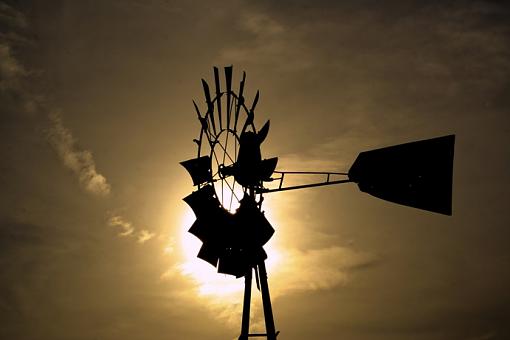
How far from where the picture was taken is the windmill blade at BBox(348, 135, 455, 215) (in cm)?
→ 1334

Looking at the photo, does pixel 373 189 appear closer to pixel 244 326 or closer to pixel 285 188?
pixel 285 188

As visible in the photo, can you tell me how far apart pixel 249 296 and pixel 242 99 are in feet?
11.3

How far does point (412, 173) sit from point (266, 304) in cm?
324

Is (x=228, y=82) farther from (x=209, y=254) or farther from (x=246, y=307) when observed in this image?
(x=246, y=307)

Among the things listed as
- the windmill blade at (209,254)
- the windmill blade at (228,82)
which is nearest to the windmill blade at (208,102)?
the windmill blade at (228,82)

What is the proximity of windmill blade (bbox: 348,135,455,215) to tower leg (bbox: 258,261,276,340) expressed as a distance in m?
2.17

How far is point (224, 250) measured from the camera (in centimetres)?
1414

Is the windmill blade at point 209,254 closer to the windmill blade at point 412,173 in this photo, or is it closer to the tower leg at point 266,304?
the tower leg at point 266,304

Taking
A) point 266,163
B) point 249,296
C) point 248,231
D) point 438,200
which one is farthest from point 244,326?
point 438,200

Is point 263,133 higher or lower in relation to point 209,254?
higher

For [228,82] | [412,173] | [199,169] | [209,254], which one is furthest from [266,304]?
[228,82]

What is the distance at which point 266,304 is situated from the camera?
44.3ft

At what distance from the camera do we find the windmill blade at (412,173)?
43.8ft

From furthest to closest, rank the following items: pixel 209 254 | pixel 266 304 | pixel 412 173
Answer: pixel 209 254, pixel 412 173, pixel 266 304
